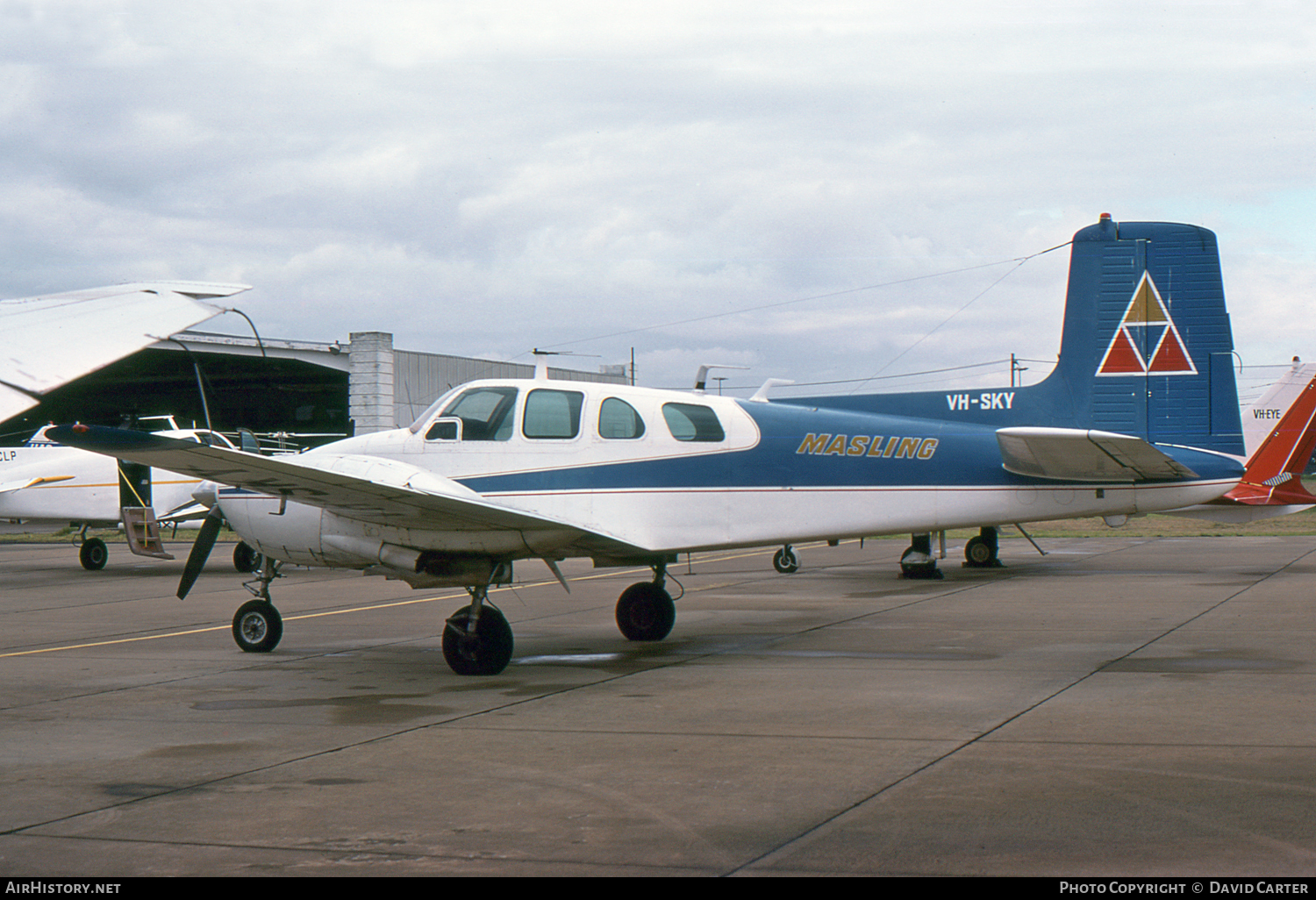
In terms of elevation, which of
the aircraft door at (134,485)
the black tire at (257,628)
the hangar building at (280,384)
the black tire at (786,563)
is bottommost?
the black tire at (786,563)

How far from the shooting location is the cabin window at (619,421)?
35.1ft

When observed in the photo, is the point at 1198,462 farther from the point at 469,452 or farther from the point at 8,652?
the point at 8,652

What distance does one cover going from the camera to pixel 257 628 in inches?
458

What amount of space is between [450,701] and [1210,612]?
9440 millimetres

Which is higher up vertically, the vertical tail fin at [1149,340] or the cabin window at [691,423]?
the vertical tail fin at [1149,340]

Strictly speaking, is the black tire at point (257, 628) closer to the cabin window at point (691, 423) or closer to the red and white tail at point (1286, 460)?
the cabin window at point (691, 423)

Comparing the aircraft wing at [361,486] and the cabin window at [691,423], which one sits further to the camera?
the cabin window at [691,423]

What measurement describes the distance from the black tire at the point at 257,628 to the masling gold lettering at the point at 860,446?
566 cm

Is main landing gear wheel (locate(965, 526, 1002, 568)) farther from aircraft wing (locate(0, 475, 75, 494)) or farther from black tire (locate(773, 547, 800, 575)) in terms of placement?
aircraft wing (locate(0, 475, 75, 494))

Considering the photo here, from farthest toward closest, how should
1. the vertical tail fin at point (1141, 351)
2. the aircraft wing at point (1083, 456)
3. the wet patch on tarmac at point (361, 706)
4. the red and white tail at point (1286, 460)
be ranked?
1. the red and white tail at point (1286, 460)
2. the vertical tail fin at point (1141, 351)
3. the aircraft wing at point (1083, 456)
4. the wet patch on tarmac at point (361, 706)

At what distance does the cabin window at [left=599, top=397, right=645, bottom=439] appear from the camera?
35.1 feet

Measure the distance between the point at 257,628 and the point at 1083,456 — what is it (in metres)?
8.75

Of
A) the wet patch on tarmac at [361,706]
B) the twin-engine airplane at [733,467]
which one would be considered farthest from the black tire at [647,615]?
the wet patch on tarmac at [361,706]

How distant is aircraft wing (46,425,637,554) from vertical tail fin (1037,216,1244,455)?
18.4 feet
